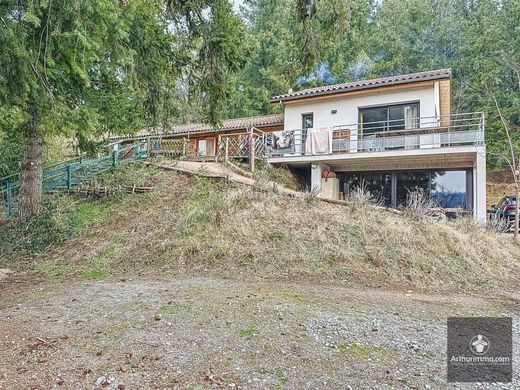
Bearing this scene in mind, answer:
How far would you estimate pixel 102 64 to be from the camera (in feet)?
20.9

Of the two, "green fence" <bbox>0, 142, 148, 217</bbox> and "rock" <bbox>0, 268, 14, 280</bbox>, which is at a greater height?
"green fence" <bbox>0, 142, 148, 217</bbox>

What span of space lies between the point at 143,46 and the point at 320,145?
854 centimetres

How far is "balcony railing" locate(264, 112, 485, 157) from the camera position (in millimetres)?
12500

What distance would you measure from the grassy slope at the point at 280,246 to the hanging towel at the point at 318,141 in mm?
6005

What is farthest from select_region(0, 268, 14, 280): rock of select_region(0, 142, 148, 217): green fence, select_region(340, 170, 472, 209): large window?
select_region(340, 170, 472, 209): large window

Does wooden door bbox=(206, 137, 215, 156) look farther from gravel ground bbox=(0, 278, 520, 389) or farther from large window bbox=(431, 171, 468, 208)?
gravel ground bbox=(0, 278, 520, 389)

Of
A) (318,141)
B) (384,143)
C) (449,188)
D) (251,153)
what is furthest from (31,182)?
(449,188)

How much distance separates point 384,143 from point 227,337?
11.5 metres

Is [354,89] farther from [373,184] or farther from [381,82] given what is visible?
[373,184]

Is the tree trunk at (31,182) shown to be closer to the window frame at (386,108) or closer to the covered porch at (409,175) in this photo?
the covered porch at (409,175)

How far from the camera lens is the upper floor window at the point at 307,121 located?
54.8ft

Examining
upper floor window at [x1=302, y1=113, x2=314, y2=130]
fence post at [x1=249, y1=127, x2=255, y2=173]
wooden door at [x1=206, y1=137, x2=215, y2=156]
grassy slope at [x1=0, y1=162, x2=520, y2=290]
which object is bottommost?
grassy slope at [x1=0, y1=162, x2=520, y2=290]
